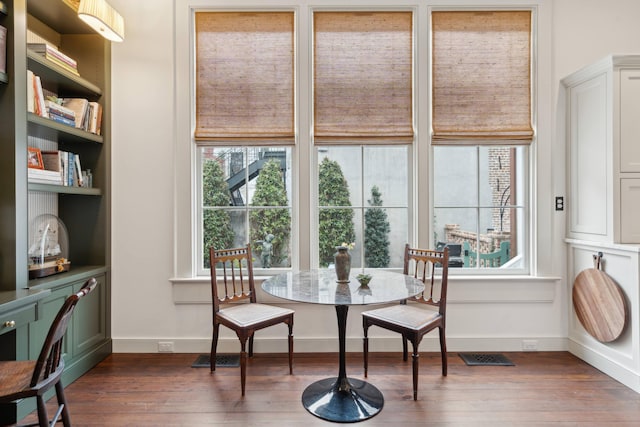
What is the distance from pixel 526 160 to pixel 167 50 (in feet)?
10.6

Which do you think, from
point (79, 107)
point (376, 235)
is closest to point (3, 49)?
point (79, 107)

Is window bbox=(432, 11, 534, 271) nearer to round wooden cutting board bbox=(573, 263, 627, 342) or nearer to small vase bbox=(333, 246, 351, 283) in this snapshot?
round wooden cutting board bbox=(573, 263, 627, 342)

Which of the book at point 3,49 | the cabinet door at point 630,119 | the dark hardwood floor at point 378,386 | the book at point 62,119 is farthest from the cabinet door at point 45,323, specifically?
the cabinet door at point 630,119

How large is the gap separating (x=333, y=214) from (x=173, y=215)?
137cm

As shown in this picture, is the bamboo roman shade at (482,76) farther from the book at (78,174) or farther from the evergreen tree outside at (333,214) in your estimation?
the book at (78,174)

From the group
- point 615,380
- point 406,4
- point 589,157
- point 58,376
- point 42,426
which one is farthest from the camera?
point 406,4

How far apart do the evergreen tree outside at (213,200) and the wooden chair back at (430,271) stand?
62.7 inches

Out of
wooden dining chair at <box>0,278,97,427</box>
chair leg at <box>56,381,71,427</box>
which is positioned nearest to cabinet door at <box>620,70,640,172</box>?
wooden dining chair at <box>0,278,97,427</box>

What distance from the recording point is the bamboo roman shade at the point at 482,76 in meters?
2.87

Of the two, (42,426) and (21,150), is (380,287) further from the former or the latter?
(21,150)

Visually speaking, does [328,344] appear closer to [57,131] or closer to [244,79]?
[244,79]

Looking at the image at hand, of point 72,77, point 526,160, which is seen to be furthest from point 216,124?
point 526,160

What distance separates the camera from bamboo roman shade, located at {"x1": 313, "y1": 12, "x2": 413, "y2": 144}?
2.88 m

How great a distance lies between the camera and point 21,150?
1992 mm
